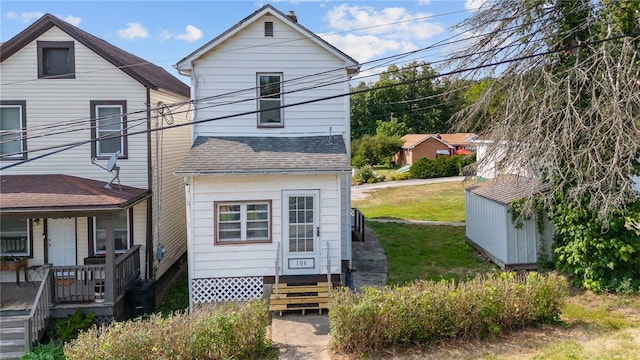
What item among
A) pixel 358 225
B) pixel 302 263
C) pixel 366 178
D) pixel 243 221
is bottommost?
pixel 302 263

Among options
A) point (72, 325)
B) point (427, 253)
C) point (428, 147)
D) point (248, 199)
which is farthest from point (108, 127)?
point (428, 147)

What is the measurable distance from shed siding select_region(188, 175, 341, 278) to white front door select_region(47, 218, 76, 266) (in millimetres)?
3986

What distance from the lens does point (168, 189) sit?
1425 cm

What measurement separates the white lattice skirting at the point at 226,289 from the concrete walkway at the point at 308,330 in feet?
3.22

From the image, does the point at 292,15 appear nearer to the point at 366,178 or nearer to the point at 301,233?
the point at 301,233

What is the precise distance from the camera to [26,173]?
493 inches

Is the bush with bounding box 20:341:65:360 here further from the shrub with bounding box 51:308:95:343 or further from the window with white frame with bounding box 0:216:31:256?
the window with white frame with bounding box 0:216:31:256

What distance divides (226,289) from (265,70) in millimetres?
5995

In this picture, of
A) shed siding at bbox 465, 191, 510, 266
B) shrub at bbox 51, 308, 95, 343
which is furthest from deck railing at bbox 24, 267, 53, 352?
shed siding at bbox 465, 191, 510, 266

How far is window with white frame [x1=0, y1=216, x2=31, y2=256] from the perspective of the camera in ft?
40.3

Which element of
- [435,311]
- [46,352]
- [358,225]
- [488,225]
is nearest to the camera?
[435,311]

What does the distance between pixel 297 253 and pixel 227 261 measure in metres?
1.69

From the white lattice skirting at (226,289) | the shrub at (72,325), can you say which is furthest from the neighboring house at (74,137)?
the white lattice skirting at (226,289)

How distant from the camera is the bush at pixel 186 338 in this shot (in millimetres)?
7227
